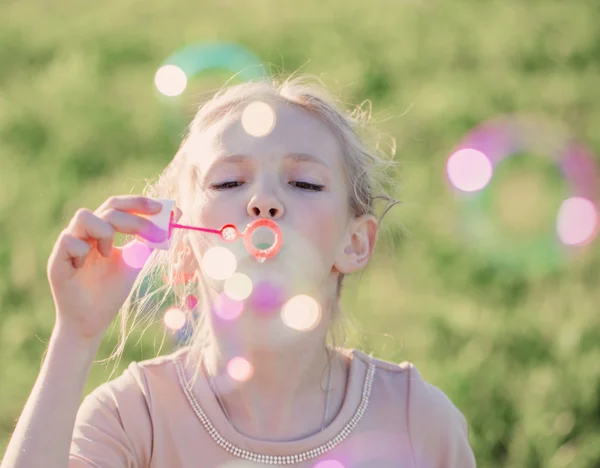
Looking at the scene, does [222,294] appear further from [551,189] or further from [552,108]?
[552,108]

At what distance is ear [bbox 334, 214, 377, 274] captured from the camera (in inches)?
82.3

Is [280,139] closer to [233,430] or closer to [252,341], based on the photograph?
[252,341]

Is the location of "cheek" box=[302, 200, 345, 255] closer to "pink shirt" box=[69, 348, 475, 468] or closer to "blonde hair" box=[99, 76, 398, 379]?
"blonde hair" box=[99, 76, 398, 379]

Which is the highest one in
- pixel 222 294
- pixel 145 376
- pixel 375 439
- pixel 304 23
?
pixel 304 23

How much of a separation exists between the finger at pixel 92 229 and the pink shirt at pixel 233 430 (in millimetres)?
440

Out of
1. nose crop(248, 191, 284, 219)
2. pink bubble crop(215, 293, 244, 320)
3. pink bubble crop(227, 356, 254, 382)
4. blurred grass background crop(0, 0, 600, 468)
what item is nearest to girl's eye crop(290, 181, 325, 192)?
nose crop(248, 191, 284, 219)

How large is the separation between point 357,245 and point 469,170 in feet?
8.36

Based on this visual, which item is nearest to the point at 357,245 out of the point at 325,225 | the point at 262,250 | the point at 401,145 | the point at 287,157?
the point at 325,225

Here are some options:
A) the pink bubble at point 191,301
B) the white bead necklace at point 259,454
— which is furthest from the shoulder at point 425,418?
the pink bubble at point 191,301

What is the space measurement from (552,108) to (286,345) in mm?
3169

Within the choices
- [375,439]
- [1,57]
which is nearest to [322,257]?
[375,439]

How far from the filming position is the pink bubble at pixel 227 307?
6.15 feet

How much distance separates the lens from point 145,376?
2033mm

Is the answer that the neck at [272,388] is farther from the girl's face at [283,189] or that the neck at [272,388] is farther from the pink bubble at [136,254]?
the pink bubble at [136,254]
